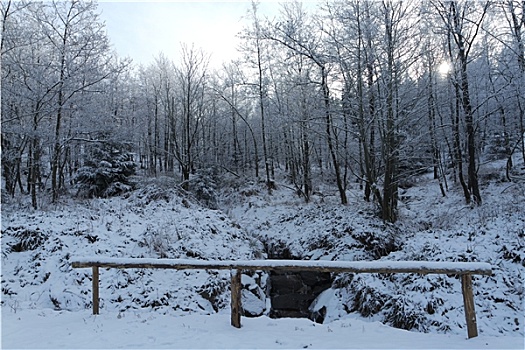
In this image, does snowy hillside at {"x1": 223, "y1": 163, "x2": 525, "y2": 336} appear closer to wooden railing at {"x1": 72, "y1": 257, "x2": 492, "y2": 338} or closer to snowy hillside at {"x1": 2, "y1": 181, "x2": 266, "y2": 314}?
wooden railing at {"x1": 72, "y1": 257, "x2": 492, "y2": 338}

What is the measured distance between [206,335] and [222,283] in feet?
12.6

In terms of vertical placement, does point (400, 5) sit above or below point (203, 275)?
above

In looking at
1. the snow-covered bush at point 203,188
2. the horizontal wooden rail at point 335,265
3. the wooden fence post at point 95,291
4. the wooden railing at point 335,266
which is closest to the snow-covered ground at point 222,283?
the wooden fence post at point 95,291

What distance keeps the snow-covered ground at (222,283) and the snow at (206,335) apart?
0.03 metres

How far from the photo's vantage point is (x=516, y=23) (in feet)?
41.7

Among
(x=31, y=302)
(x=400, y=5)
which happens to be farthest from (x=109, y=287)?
(x=400, y=5)

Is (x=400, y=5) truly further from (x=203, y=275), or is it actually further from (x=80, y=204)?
(x=80, y=204)

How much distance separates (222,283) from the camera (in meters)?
8.60

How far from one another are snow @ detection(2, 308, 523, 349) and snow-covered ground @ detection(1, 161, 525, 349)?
29 millimetres

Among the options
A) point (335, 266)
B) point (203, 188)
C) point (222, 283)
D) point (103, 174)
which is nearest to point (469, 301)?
point (335, 266)

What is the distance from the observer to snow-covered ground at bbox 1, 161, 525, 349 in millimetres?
4793

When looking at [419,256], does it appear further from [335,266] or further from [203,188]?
[203,188]

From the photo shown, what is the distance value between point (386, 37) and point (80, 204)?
44.6ft

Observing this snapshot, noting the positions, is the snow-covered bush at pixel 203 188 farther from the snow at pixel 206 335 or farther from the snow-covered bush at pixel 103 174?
the snow at pixel 206 335
